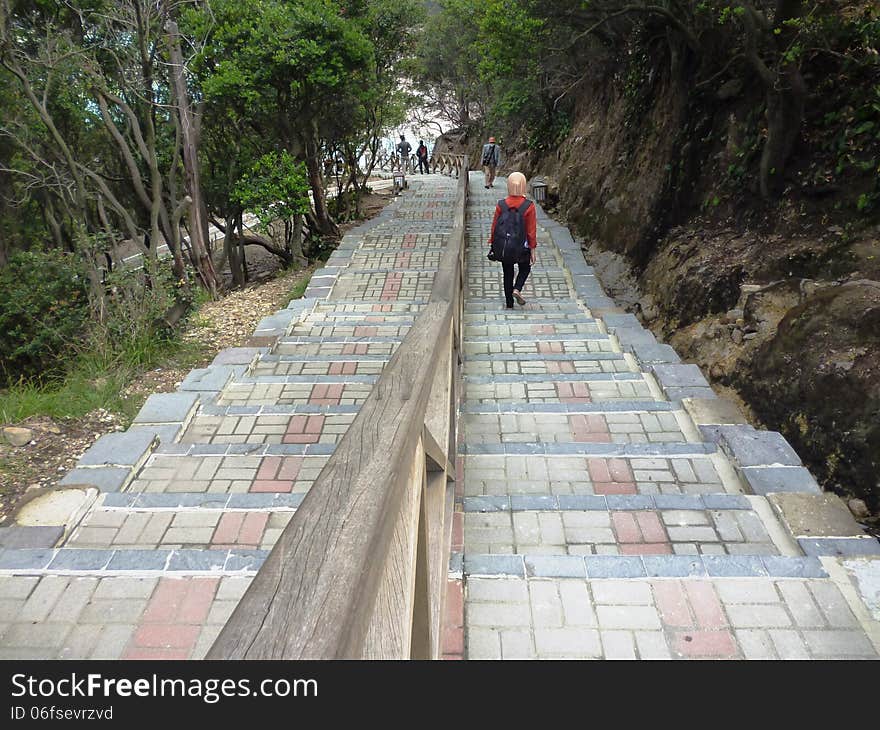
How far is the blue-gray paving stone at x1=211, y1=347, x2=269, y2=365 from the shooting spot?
17.3ft

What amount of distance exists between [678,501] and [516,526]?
0.83 metres

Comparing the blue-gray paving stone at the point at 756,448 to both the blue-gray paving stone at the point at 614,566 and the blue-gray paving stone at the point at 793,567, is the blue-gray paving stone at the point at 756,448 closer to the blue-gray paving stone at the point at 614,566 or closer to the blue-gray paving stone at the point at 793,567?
the blue-gray paving stone at the point at 793,567

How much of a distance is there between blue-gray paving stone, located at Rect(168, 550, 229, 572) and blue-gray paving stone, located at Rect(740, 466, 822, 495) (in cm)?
266

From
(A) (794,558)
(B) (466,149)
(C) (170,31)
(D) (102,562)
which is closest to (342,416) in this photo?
(D) (102,562)

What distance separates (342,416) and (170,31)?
22.8 ft

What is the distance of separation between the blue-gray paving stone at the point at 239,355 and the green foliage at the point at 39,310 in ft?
12.0

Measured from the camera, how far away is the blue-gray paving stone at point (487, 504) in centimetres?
310

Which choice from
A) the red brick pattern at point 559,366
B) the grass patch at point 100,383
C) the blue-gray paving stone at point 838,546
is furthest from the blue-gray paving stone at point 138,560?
the red brick pattern at point 559,366

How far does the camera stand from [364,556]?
3.28 feet

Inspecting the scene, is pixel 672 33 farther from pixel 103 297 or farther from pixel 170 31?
pixel 103 297

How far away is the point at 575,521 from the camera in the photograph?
3.00m

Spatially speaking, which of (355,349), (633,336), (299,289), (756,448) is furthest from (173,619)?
(299,289)

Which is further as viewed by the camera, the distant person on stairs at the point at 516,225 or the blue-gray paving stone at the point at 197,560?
the distant person on stairs at the point at 516,225

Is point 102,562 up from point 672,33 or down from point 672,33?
down
